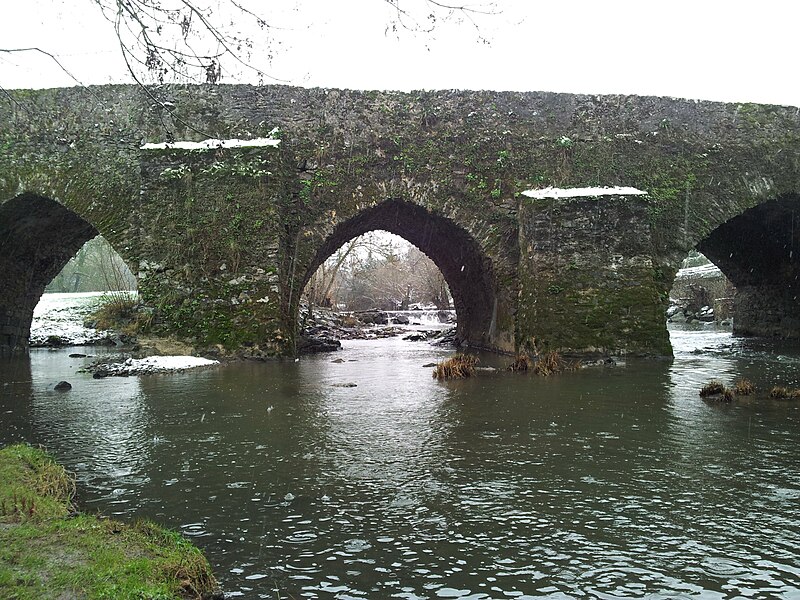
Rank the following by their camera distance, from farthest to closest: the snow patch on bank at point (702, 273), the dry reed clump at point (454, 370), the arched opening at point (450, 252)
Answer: the snow patch on bank at point (702, 273), the arched opening at point (450, 252), the dry reed clump at point (454, 370)

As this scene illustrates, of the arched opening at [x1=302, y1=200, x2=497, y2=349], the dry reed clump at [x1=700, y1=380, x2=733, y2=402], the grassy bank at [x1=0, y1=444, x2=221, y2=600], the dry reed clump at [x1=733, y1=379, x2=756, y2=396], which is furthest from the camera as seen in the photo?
the arched opening at [x1=302, y1=200, x2=497, y2=349]

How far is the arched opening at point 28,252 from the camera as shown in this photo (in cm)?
1421

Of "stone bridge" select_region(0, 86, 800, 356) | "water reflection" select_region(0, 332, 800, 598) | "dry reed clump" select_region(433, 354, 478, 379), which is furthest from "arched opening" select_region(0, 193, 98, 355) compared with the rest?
"dry reed clump" select_region(433, 354, 478, 379)

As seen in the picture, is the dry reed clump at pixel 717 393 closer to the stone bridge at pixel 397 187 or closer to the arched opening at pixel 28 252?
the stone bridge at pixel 397 187

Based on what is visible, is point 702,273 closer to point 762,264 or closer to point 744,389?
point 762,264

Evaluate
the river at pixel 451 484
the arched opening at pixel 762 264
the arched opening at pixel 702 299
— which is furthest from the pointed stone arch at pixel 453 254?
the arched opening at pixel 702 299

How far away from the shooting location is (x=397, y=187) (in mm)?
12922

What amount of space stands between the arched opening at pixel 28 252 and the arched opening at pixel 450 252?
5.93m

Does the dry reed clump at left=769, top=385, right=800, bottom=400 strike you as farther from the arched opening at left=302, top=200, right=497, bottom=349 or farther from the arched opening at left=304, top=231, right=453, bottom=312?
the arched opening at left=304, top=231, right=453, bottom=312

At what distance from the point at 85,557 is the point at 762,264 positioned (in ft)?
63.1

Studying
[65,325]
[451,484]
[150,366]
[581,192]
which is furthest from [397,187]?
[65,325]

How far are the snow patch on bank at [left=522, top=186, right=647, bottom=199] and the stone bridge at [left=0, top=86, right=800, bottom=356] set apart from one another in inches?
2.6

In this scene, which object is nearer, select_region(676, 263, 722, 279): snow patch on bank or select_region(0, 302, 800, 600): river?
select_region(0, 302, 800, 600): river

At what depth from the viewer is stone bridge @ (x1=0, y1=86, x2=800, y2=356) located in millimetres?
11828
